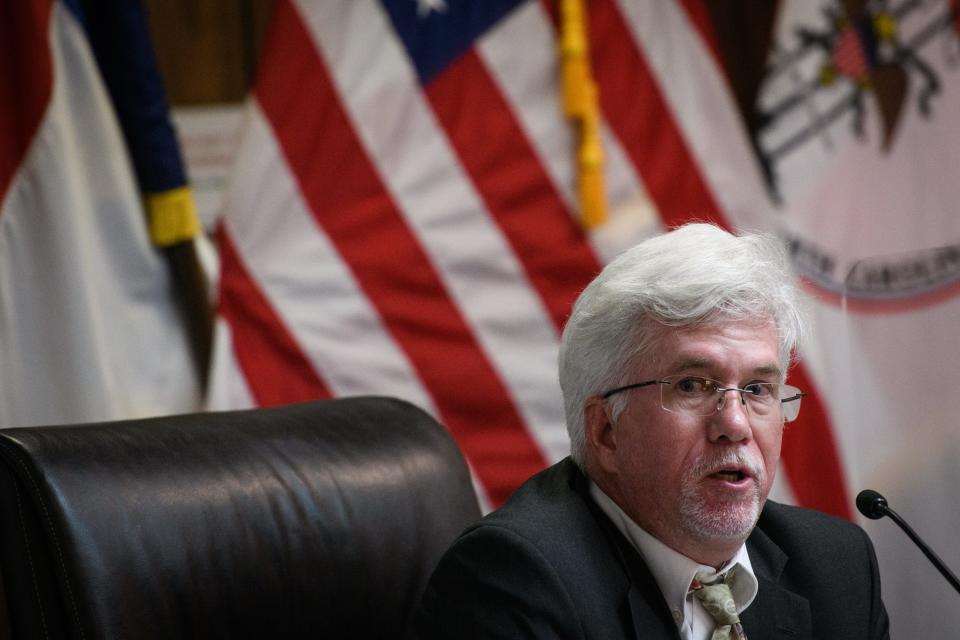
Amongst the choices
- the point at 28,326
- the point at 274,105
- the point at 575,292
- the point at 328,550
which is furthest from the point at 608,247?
the point at 328,550

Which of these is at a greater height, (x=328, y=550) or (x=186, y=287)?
(x=186, y=287)

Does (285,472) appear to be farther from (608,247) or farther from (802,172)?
(802,172)

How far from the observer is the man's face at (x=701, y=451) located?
1422 mm

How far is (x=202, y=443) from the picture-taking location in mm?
1535

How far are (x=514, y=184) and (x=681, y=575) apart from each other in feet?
5.38

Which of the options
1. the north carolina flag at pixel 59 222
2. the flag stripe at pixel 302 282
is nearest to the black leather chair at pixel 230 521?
the north carolina flag at pixel 59 222

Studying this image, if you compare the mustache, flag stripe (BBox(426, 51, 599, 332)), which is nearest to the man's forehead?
the mustache

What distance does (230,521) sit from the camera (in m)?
1.48

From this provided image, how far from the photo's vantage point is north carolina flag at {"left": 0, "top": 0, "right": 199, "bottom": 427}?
92.8 inches

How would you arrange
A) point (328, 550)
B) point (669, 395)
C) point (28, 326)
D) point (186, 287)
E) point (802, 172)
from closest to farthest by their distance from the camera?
1. point (669, 395)
2. point (328, 550)
3. point (28, 326)
4. point (186, 287)
5. point (802, 172)

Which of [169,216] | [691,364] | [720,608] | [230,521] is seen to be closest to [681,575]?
[720,608]

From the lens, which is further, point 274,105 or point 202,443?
point 274,105

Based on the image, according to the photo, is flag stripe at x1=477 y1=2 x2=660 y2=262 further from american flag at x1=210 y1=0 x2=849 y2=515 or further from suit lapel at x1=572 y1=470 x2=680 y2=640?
suit lapel at x1=572 y1=470 x2=680 y2=640

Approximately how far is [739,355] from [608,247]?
156cm
